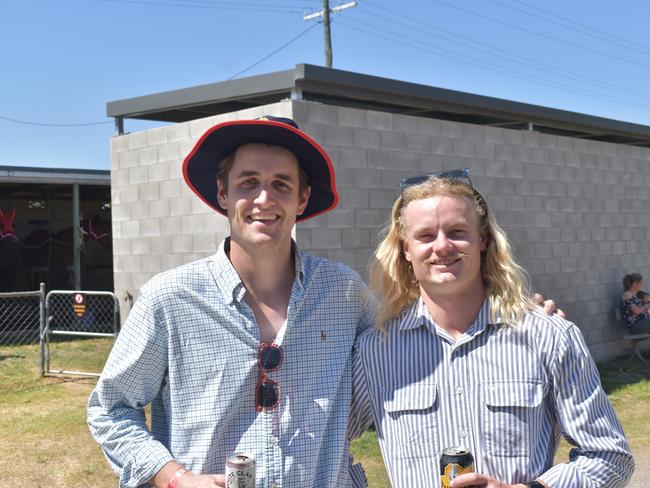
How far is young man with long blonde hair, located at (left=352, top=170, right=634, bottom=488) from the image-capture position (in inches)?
87.4

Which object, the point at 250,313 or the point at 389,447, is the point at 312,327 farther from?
the point at 389,447

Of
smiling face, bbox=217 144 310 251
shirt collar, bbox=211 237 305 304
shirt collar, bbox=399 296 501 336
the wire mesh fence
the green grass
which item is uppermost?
smiling face, bbox=217 144 310 251

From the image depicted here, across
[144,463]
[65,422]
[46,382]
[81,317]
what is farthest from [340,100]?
[144,463]

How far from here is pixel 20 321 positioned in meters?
14.9

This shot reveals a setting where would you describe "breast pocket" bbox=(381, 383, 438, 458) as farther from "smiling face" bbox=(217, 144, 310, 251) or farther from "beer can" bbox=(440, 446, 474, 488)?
"smiling face" bbox=(217, 144, 310, 251)

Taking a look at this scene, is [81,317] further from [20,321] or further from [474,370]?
[474,370]

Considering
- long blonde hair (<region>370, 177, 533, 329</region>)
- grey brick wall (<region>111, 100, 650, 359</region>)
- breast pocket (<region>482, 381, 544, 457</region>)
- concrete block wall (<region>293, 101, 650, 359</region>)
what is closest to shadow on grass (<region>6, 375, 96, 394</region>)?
grey brick wall (<region>111, 100, 650, 359</region>)

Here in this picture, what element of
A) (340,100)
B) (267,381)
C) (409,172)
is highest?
(340,100)

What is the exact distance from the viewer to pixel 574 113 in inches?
404

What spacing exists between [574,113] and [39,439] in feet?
26.8

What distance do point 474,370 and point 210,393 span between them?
0.85 metres

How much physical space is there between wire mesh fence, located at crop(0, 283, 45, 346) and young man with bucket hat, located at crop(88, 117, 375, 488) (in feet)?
37.2

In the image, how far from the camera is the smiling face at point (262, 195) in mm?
2381

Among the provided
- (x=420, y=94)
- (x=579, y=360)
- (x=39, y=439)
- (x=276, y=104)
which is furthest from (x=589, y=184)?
(x=579, y=360)
